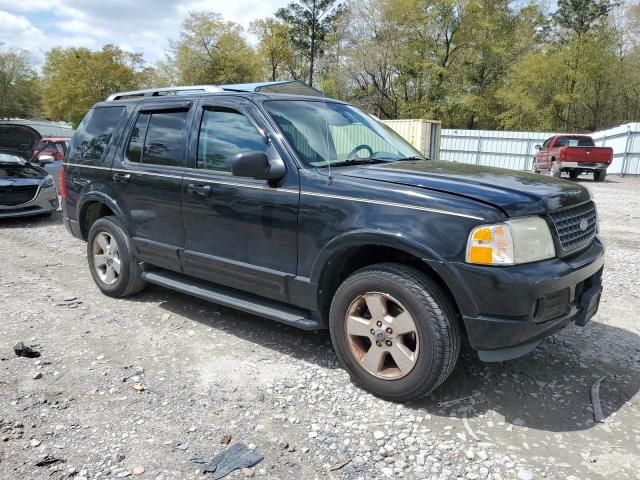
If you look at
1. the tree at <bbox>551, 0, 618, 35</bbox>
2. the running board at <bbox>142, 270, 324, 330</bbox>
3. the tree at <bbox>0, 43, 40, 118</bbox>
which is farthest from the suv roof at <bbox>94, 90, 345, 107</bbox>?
the tree at <bbox>0, 43, 40, 118</bbox>

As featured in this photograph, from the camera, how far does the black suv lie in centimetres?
279

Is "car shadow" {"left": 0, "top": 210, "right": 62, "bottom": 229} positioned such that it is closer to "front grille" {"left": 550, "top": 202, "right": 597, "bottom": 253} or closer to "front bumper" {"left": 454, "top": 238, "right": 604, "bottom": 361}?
"front bumper" {"left": 454, "top": 238, "right": 604, "bottom": 361}

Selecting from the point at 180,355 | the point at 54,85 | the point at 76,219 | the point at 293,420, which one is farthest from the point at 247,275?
the point at 54,85

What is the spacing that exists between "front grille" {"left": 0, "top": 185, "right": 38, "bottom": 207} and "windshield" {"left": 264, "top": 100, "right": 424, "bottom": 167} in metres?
7.43

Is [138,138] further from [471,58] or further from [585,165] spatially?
[471,58]

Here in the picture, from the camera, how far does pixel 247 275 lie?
12.3 feet

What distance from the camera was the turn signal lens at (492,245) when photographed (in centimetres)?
270

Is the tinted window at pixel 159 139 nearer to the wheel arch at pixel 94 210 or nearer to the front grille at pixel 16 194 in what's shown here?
the wheel arch at pixel 94 210

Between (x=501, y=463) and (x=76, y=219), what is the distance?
4697 millimetres

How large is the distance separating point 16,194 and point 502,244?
9276 millimetres

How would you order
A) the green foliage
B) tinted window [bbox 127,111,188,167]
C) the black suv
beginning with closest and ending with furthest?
the black suv
tinted window [bbox 127,111,188,167]
the green foliage

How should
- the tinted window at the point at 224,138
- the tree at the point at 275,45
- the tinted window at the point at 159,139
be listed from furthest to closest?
the tree at the point at 275,45 < the tinted window at the point at 159,139 < the tinted window at the point at 224,138

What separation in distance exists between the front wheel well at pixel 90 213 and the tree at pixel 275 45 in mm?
45179

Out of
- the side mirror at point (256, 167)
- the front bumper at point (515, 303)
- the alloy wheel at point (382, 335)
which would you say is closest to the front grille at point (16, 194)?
the side mirror at point (256, 167)
